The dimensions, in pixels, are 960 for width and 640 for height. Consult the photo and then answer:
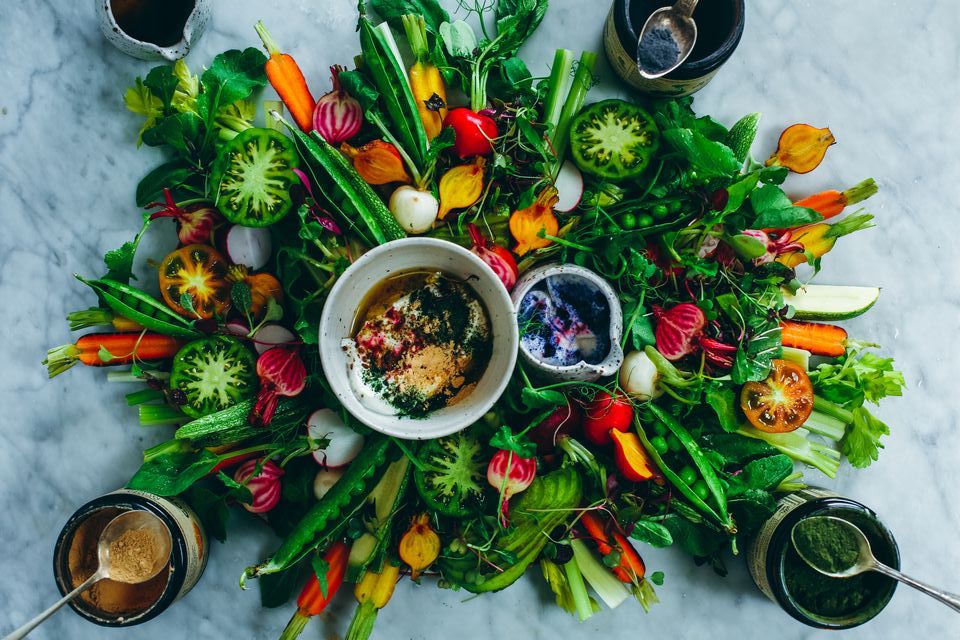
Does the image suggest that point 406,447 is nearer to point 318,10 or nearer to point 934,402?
point 318,10

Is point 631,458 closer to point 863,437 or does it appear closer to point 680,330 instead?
point 680,330

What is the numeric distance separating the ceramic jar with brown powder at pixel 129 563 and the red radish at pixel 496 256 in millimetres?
704

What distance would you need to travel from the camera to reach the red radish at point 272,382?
48.4 inches

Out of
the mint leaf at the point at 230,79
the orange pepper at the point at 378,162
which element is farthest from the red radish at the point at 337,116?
the mint leaf at the point at 230,79

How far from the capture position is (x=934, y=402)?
4.83 ft

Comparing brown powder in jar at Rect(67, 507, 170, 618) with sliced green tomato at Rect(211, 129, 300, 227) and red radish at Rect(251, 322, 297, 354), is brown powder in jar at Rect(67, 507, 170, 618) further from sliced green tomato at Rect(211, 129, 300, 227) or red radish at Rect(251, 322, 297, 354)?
sliced green tomato at Rect(211, 129, 300, 227)

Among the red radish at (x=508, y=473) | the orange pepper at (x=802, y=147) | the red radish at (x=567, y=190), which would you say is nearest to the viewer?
the red radish at (x=508, y=473)

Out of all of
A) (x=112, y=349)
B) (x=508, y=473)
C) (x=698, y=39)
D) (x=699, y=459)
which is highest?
(x=698, y=39)

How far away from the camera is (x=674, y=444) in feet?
4.17

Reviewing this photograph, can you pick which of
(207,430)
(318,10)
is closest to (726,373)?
(207,430)

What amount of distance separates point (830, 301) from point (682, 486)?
499 millimetres

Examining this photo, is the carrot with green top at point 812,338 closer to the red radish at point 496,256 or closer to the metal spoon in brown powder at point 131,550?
the red radish at point 496,256

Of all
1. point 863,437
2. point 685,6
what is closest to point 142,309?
point 685,6

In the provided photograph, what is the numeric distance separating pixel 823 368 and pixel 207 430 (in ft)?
3.77
